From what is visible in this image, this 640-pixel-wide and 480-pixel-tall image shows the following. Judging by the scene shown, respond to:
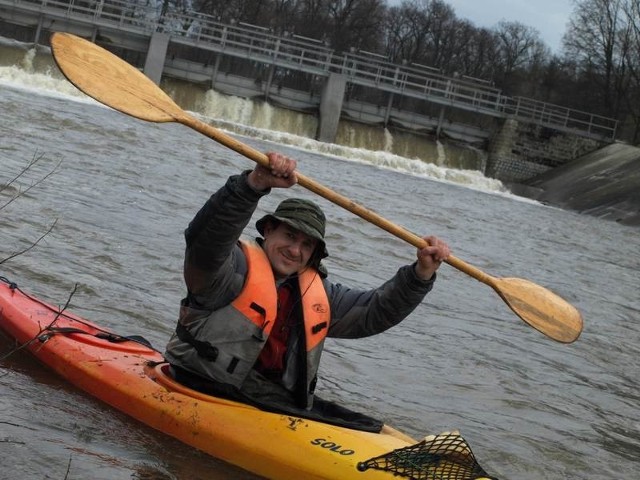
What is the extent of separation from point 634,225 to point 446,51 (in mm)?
27268

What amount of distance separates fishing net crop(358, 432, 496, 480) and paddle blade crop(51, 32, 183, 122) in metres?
1.60

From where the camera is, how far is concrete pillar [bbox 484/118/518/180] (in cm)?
2845

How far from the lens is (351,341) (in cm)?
638

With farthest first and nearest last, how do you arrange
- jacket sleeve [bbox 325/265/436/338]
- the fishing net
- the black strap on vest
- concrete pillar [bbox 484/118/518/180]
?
1. concrete pillar [bbox 484/118/518/180]
2. jacket sleeve [bbox 325/265/436/338]
3. the black strap on vest
4. the fishing net

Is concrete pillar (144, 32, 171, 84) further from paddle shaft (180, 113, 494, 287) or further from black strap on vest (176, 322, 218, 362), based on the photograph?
black strap on vest (176, 322, 218, 362)

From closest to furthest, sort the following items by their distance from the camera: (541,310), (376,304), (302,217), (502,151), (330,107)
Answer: (302,217)
(376,304)
(541,310)
(330,107)
(502,151)

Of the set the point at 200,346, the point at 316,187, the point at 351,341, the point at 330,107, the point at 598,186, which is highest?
the point at 330,107

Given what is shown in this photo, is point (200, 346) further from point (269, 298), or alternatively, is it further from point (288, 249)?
point (288, 249)

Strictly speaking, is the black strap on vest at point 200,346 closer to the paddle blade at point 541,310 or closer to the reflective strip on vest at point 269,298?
the reflective strip on vest at point 269,298

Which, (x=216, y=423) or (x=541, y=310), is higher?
(x=541, y=310)

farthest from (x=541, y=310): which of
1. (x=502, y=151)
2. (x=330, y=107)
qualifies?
(x=502, y=151)

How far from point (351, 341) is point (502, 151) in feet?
76.2

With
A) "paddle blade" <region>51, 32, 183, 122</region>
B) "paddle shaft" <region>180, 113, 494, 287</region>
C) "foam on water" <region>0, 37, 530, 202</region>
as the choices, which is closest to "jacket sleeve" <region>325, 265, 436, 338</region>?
"paddle shaft" <region>180, 113, 494, 287</region>

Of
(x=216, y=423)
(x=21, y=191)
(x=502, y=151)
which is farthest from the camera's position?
(x=502, y=151)
